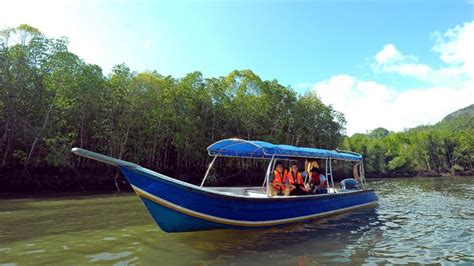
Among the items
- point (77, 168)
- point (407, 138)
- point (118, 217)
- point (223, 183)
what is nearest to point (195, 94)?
point (223, 183)

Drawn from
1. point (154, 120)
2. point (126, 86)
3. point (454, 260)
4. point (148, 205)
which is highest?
point (126, 86)

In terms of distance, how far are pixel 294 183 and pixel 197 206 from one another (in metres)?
3.93

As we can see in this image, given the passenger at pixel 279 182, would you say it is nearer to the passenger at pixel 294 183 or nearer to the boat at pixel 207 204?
the passenger at pixel 294 183

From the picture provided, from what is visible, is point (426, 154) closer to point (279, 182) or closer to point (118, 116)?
point (118, 116)

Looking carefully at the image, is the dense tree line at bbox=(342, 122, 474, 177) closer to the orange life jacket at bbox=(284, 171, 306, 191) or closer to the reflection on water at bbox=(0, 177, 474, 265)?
the reflection on water at bbox=(0, 177, 474, 265)

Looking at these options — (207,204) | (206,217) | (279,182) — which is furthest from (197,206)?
(279,182)

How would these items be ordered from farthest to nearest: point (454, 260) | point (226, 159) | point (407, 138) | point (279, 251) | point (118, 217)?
point (407, 138) → point (226, 159) → point (118, 217) → point (279, 251) → point (454, 260)

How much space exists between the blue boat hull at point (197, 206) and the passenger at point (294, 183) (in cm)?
77

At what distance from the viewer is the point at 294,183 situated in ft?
35.0

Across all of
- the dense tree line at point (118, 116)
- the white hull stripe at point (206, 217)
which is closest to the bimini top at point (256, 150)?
the white hull stripe at point (206, 217)

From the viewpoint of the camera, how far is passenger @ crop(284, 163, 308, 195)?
34.6 feet

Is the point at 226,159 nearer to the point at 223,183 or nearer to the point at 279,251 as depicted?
the point at 223,183

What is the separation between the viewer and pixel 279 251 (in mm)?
7473

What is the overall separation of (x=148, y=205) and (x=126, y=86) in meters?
23.0
